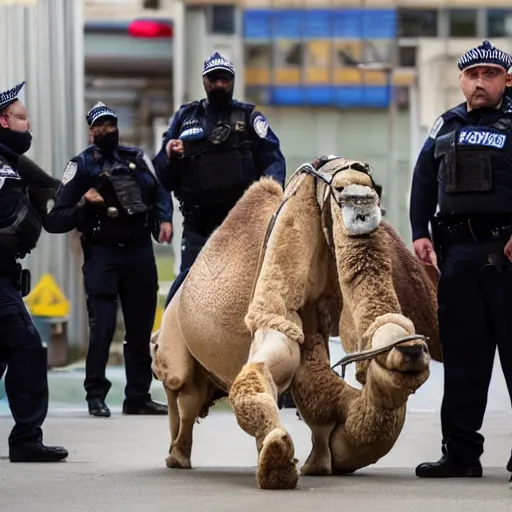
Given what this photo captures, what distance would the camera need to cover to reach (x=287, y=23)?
1365cm

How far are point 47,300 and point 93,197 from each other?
116 inches

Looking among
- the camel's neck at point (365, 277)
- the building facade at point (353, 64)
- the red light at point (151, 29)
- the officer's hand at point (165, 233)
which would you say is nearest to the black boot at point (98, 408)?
the officer's hand at point (165, 233)

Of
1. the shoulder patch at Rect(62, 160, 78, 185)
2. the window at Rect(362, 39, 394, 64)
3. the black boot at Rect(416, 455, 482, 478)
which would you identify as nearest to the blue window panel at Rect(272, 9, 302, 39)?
the window at Rect(362, 39, 394, 64)

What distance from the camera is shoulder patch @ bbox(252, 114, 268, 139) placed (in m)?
9.88

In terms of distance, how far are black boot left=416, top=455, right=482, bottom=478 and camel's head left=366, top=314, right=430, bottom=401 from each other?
3.31 feet

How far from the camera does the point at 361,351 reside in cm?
692

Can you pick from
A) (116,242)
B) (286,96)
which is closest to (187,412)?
(116,242)

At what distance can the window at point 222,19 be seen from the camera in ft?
44.6

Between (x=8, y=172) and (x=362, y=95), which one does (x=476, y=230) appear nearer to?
(x=8, y=172)

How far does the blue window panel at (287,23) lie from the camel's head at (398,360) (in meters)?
7.02

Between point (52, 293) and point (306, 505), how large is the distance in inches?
312

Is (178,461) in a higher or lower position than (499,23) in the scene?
lower

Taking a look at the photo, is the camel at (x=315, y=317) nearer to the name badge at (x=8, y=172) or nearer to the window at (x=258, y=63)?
the name badge at (x=8, y=172)

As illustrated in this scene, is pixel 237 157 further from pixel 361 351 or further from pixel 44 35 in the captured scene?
pixel 44 35
